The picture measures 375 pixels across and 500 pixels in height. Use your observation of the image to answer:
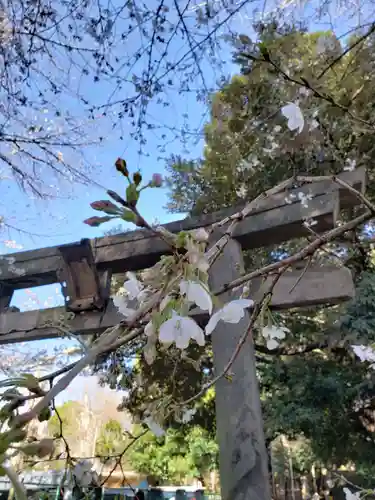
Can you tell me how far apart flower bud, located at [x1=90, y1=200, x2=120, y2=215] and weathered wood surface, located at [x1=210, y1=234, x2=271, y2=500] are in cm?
106

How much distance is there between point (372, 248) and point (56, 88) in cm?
282

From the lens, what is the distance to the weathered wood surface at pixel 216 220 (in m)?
1.78

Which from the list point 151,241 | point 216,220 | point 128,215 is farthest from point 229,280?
point 128,215

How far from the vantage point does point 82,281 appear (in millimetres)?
2125

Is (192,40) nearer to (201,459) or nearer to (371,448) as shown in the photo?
(371,448)

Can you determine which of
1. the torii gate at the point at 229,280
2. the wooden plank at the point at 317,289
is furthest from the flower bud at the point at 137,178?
the wooden plank at the point at 317,289

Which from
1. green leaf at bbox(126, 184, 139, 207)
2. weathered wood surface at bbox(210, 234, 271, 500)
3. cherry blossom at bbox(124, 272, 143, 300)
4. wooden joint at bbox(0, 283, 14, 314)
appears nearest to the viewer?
green leaf at bbox(126, 184, 139, 207)

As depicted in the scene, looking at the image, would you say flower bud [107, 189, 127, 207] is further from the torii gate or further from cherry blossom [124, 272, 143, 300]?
the torii gate

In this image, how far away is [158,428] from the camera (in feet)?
1.83

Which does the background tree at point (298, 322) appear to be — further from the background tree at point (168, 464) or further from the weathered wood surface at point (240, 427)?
the background tree at point (168, 464)

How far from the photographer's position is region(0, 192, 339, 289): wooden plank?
1.79 metres

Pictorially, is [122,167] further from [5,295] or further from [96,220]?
[5,295]

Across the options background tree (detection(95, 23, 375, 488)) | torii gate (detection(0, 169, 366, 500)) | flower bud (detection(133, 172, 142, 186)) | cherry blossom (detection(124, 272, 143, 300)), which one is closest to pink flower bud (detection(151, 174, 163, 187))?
flower bud (detection(133, 172, 142, 186))

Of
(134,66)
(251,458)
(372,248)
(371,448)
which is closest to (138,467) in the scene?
(371,448)
